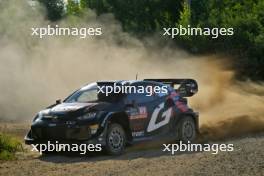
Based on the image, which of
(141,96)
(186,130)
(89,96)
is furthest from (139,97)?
A: (186,130)

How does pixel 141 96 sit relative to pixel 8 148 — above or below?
above

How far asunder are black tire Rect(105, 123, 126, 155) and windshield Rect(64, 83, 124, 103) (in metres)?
0.73

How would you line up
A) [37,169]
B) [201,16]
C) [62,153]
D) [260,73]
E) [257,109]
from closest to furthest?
[37,169]
[62,153]
[257,109]
[260,73]
[201,16]

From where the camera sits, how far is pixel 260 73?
93.6 feet

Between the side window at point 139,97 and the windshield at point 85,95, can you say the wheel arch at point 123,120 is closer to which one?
the side window at point 139,97

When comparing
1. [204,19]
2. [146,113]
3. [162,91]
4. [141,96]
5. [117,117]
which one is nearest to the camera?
[117,117]

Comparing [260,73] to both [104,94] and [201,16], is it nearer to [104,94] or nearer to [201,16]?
[201,16]

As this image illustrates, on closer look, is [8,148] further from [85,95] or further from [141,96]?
[141,96]

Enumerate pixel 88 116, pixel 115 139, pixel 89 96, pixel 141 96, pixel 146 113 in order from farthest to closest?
pixel 89 96, pixel 141 96, pixel 146 113, pixel 115 139, pixel 88 116

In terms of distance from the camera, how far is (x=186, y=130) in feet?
47.3

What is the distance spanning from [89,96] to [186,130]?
96.0 inches

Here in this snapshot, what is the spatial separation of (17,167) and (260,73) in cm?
1920

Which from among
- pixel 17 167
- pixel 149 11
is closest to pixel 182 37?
pixel 149 11

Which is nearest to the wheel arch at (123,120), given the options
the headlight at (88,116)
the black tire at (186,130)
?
the headlight at (88,116)
